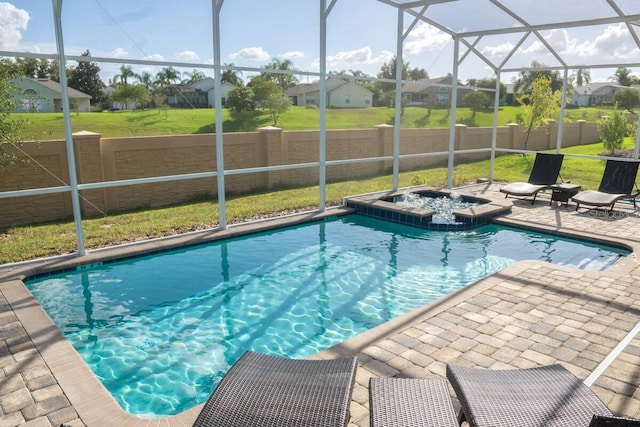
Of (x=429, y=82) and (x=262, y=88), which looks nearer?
(x=429, y=82)

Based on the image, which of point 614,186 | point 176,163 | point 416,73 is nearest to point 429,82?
point 614,186

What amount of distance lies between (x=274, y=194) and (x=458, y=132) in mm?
9131

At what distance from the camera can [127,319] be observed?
5.26m

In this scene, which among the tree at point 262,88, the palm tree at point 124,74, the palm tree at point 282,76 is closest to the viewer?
the palm tree at point 124,74

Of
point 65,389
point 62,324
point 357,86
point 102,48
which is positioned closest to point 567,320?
point 65,389

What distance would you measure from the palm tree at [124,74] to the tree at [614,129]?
16.3 m

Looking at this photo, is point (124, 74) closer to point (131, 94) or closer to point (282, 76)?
point (131, 94)

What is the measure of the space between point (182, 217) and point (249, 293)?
481 cm

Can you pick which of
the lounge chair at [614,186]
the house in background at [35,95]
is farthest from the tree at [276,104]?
the lounge chair at [614,186]

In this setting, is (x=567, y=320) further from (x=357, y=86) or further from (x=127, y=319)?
(x=357, y=86)

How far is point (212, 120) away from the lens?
16484mm

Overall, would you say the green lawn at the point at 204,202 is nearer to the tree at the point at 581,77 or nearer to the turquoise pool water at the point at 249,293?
the turquoise pool water at the point at 249,293

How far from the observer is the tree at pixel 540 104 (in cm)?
1944

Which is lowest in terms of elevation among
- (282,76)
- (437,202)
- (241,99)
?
(437,202)
